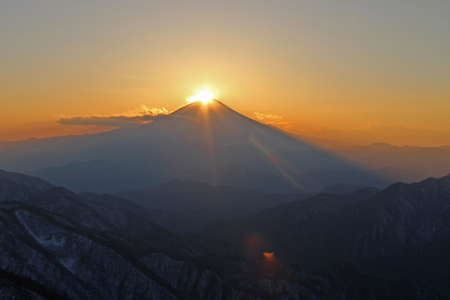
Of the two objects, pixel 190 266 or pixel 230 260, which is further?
pixel 230 260

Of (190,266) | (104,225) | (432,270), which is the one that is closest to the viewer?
(190,266)

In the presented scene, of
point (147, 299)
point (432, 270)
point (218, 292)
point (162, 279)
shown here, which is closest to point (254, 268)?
point (218, 292)

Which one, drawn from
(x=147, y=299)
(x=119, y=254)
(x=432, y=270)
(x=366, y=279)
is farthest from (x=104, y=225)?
(x=432, y=270)

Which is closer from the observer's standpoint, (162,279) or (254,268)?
(162,279)

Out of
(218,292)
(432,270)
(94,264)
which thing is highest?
(94,264)

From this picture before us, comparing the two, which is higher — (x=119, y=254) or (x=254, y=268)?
(x=119, y=254)

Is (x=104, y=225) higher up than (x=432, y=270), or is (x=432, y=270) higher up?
(x=104, y=225)

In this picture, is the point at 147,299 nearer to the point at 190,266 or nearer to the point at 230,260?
the point at 190,266

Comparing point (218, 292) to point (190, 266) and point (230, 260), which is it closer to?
point (190, 266)

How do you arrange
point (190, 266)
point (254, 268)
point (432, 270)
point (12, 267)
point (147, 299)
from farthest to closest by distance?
1. point (432, 270)
2. point (254, 268)
3. point (190, 266)
4. point (147, 299)
5. point (12, 267)
